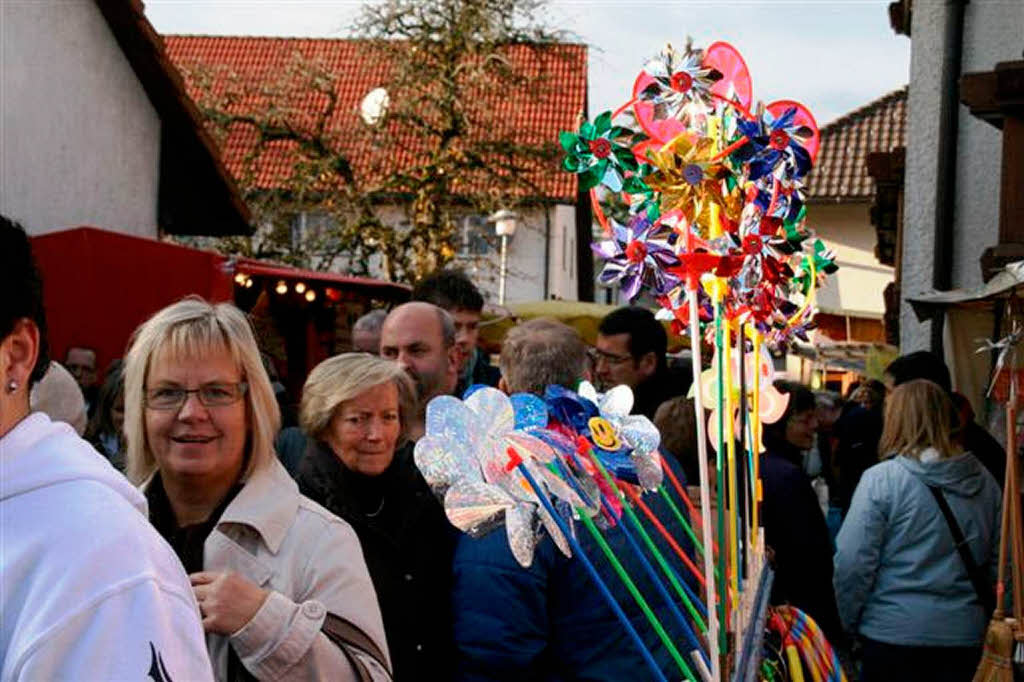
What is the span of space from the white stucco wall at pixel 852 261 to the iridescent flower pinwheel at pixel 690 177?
3575 cm

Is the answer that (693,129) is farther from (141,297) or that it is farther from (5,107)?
(5,107)

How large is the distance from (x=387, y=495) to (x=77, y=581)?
2452 millimetres

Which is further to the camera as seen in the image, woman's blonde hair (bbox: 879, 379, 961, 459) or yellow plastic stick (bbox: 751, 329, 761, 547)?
woman's blonde hair (bbox: 879, 379, 961, 459)

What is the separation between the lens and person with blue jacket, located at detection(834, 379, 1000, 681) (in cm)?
616

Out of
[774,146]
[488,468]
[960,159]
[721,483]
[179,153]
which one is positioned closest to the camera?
[488,468]

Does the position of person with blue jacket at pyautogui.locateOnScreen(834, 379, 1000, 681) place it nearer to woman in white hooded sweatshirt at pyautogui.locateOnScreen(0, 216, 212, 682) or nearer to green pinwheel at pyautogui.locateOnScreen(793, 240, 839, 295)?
green pinwheel at pyautogui.locateOnScreen(793, 240, 839, 295)

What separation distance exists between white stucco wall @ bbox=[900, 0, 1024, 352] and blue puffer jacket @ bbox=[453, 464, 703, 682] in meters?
9.37

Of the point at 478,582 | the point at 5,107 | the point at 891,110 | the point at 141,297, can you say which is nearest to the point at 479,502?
the point at 478,582

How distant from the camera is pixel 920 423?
6223 mm

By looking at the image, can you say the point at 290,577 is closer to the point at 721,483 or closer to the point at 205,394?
the point at 205,394

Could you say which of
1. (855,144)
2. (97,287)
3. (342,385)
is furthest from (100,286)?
(855,144)

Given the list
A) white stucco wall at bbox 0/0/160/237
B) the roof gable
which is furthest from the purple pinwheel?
the roof gable

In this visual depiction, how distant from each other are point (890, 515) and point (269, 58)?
34.5 metres

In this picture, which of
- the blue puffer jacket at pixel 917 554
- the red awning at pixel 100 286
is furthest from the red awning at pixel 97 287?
the blue puffer jacket at pixel 917 554
